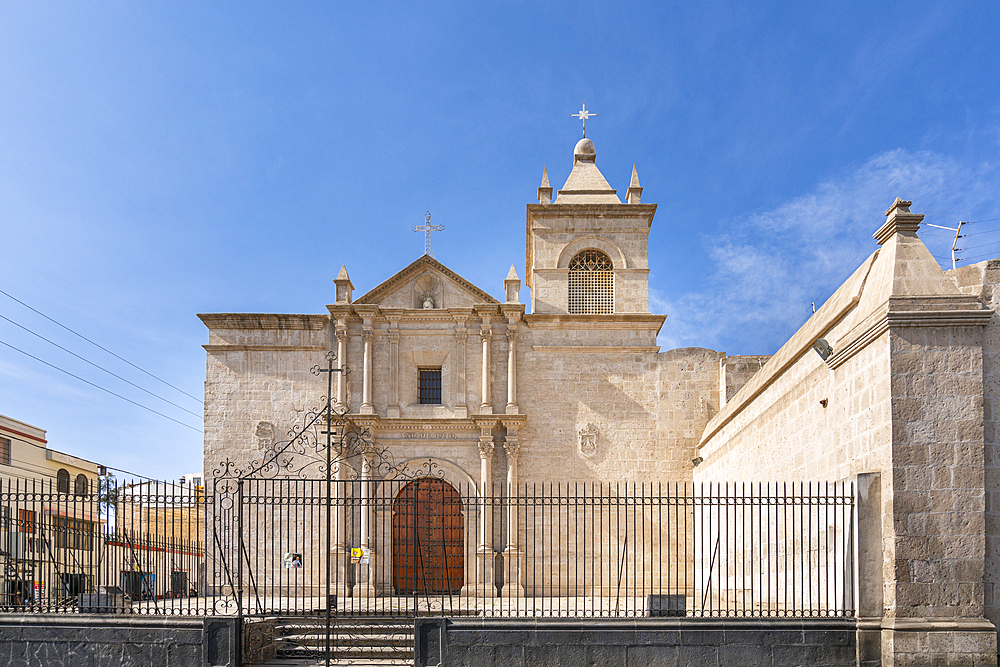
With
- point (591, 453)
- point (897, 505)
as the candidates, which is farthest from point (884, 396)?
point (591, 453)

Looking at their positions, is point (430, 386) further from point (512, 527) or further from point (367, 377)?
point (512, 527)

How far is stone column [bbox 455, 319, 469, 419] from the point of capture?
64.2 ft

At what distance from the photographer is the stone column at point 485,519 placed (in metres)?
18.4

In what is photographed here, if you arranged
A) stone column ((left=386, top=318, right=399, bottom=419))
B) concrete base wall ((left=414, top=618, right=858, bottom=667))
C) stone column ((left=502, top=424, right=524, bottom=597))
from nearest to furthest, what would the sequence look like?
concrete base wall ((left=414, top=618, right=858, bottom=667)) → stone column ((left=502, top=424, right=524, bottom=597)) → stone column ((left=386, top=318, right=399, bottom=419))

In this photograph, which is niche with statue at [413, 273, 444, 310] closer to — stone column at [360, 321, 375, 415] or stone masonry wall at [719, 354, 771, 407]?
stone column at [360, 321, 375, 415]

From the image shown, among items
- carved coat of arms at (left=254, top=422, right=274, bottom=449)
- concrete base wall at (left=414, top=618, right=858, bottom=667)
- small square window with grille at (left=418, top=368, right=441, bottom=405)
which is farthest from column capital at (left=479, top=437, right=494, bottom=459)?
concrete base wall at (left=414, top=618, right=858, bottom=667)

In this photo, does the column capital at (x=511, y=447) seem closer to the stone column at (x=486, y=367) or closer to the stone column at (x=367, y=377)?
the stone column at (x=486, y=367)

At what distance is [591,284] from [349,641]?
11498 mm

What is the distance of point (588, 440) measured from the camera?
1934 centimetres

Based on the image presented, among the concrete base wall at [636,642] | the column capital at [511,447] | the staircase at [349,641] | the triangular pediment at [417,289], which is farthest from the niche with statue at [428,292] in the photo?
the concrete base wall at [636,642]

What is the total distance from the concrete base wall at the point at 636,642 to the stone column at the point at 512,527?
7737 mm

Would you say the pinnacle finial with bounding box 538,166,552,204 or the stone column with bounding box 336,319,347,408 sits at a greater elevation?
the pinnacle finial with bounding box 538,166,552,204

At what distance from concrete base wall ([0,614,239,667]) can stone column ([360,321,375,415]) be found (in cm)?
908

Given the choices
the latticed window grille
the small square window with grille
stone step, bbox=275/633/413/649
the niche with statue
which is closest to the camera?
stone step, bbox=275/633/413/649
